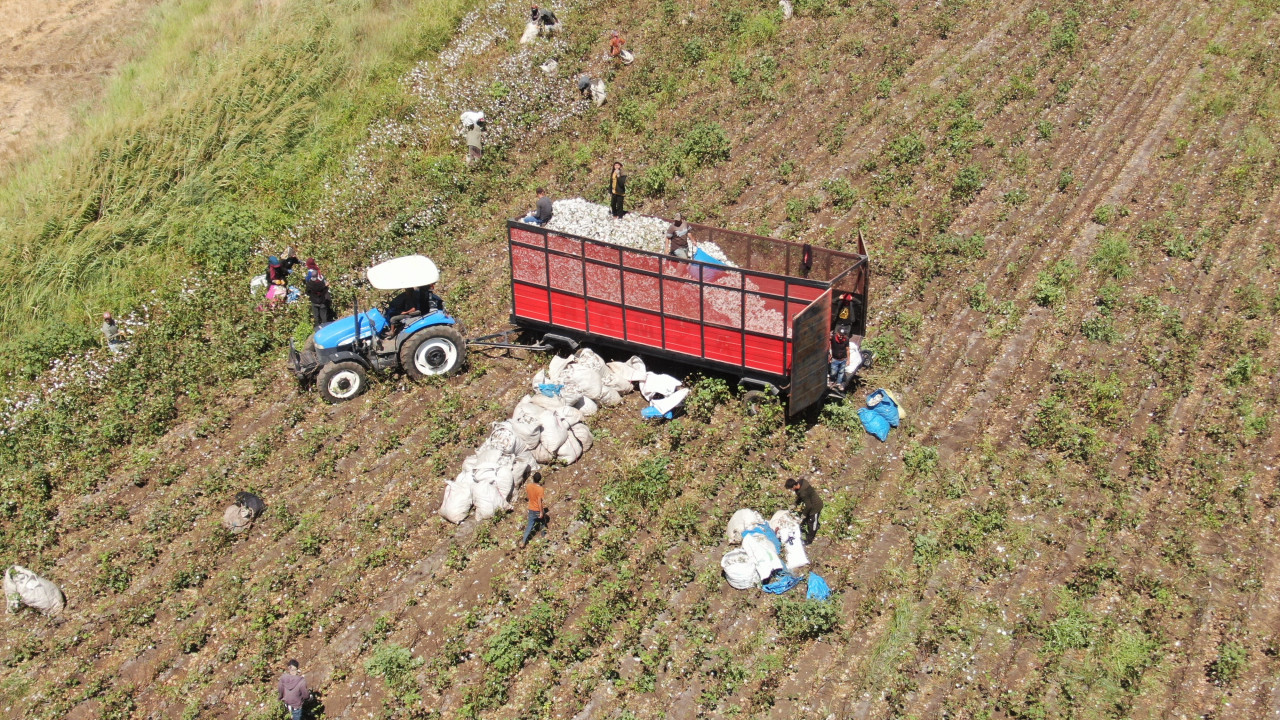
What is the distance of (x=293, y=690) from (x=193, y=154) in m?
14.4

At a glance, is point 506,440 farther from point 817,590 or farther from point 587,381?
point 817,590

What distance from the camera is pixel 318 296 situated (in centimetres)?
1552

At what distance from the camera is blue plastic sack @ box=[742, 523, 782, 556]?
37.5ft

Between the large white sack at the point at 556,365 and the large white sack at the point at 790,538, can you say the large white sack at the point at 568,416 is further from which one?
the large white sack at the point at 790,538

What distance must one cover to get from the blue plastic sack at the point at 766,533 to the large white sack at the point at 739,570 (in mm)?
357

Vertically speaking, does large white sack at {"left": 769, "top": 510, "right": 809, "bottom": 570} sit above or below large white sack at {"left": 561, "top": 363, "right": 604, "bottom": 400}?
below

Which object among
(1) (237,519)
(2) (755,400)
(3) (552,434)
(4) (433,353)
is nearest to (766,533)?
(2) (755,400)

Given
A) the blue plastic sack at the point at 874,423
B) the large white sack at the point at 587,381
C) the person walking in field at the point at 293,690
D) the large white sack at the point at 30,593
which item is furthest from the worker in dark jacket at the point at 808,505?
the large white sack at the point at 30,593

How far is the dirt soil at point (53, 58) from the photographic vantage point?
22.0 meters

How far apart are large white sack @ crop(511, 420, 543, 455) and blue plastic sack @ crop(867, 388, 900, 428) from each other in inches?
189

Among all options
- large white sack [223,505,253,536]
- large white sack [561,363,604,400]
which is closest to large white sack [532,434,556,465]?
large white sack [561,363,604,400]

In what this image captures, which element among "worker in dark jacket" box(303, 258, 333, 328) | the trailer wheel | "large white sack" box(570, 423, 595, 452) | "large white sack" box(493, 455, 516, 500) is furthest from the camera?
"worker in dark jacket" box(303, 258, 333, 328)

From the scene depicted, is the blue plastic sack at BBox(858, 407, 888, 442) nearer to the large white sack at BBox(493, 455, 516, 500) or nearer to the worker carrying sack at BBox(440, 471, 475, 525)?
the large white sack at BBox(493, 455, 516, 500)

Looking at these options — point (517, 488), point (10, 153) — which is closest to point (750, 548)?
point (517, 488)
